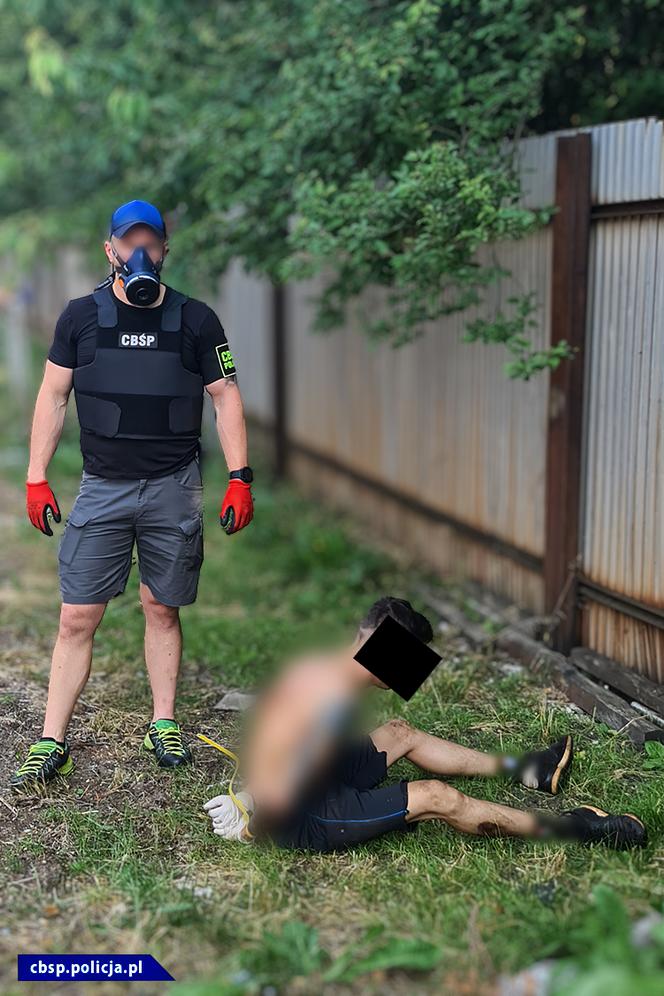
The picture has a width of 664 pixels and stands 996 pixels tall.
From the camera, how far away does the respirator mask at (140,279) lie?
3.96 meters

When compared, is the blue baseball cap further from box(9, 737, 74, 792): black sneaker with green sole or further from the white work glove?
the white work glove

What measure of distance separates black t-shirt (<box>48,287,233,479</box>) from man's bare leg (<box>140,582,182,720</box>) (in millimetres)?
507

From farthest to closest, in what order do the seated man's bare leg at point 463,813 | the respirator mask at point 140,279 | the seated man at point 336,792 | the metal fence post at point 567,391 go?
the metal fence post at point 567,391
the respirator mask at point 140,279
the seated man's bare leg at point 463,813
the seated man at point 336,792

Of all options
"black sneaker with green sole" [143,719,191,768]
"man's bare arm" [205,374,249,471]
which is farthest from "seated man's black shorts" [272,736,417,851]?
"man's bare arm" [205,374,249,471]

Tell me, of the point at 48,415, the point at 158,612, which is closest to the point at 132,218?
the point at 48,415

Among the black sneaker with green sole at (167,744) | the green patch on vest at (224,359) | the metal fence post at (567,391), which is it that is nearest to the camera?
the green patch on vest at (224,359)

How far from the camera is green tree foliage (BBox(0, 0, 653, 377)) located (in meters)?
4.92

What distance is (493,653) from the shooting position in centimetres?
552

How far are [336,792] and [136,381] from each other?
1632 mm

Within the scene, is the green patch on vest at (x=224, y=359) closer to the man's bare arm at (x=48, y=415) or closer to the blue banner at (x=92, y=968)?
the man's bare arm at (x=48, y=415)

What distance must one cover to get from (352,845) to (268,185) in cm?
356

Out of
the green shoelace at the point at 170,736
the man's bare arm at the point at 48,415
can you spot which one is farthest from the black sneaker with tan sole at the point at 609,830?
the man's bare arm at the point at 48,415

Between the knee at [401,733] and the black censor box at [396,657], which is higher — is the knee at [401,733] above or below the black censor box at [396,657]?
below

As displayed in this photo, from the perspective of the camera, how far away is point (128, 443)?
13.7ft
